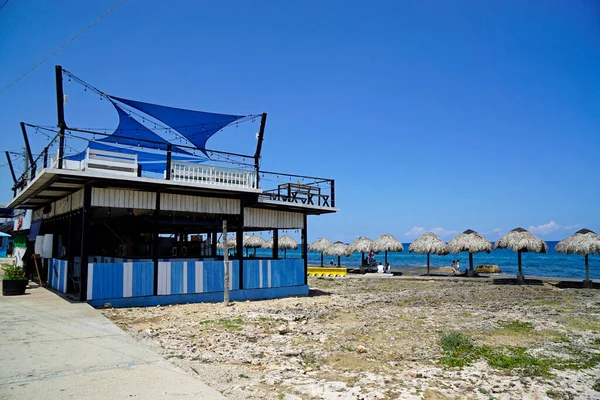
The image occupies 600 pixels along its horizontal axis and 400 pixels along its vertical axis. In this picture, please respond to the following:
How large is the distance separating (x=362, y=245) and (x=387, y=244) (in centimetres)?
254

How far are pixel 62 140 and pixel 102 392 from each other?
9.04 meters

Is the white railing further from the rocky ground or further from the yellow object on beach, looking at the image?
the yellow object on beach

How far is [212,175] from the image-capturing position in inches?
584

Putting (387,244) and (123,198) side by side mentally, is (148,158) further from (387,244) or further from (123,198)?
→ (387,244)

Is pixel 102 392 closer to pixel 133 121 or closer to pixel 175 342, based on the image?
pixel 175 342

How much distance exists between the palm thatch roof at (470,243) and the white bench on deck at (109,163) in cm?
2299

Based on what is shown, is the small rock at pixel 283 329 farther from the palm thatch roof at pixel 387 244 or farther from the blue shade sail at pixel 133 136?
the palm thatch roof at pixel 387 244

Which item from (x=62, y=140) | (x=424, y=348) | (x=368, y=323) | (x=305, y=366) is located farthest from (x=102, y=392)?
(x=62, y=140)

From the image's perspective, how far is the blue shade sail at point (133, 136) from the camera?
565 inches

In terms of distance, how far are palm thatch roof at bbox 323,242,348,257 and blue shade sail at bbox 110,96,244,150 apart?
85.0 ft

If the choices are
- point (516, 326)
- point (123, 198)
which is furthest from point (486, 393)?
point (123, 198)

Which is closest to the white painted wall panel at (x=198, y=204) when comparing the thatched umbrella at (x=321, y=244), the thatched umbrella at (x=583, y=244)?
the thatched umbrella at (x=583, y=244)

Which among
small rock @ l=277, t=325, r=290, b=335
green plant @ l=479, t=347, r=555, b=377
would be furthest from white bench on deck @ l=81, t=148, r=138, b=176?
green plant @ l=479, t=347, r=555, b=377

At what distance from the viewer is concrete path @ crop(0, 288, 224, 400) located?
5512 millimetres
